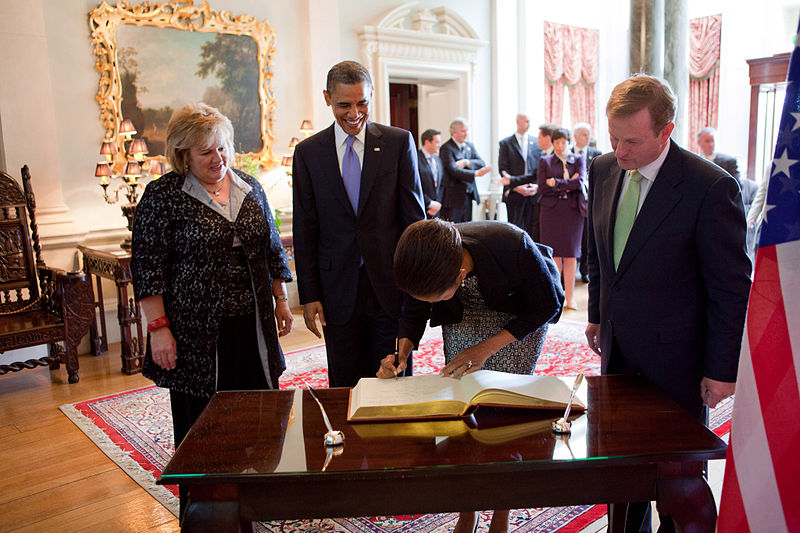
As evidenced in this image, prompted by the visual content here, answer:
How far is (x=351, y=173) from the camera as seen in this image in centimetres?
275

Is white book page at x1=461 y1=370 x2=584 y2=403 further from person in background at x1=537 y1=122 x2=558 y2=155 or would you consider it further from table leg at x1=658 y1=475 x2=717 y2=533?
person in background at x1=537 y1=122 x2=558 y2=155

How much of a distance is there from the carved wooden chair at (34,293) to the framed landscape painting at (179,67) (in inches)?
52.5

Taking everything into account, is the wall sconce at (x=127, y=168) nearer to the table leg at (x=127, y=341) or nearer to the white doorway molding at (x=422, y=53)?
the table leg at (x=127, y=341)

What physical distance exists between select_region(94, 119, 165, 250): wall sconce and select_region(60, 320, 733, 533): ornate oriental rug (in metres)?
1.53

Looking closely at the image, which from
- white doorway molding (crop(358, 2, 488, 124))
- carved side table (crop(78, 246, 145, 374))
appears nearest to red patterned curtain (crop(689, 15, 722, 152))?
white doorway molding (crop(358, 2, 488, 124))

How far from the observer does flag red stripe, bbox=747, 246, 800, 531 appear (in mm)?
1284

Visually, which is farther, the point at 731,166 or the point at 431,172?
the point at 431,172

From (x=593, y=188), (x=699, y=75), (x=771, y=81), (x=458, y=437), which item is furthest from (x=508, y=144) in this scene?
(x=458, y=437)

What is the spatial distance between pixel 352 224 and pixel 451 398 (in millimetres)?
1089

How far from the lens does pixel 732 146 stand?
11.2m

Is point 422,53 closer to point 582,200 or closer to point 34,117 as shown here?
point 582,200

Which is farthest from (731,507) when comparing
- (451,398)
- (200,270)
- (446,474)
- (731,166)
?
(731,166)

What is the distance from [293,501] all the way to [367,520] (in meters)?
Answer: 1.37

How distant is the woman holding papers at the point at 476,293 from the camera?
6.15 ft
